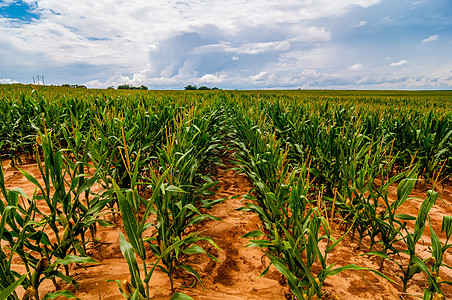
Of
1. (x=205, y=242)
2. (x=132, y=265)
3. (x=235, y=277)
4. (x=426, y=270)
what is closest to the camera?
(x=132, y=265)

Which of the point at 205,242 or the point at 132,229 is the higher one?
the point at 132,229

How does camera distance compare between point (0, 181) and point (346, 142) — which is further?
point (346, 142)

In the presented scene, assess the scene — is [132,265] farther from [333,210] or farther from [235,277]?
[333,210]

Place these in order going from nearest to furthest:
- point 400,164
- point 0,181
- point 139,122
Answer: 1. point 0,181
2. point 139,122
3. point 400,164

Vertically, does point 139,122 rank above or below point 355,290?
above

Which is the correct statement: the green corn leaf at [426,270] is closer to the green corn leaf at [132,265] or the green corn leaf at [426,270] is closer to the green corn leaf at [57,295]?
the green corn leaf at [132,265]

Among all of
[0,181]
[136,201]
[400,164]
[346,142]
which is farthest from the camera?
[400,164]

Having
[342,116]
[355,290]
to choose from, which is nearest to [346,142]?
[355,290]

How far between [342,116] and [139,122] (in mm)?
4492

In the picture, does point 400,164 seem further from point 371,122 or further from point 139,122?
point 139,122

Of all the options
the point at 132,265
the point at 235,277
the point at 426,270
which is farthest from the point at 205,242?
the point at 426,270

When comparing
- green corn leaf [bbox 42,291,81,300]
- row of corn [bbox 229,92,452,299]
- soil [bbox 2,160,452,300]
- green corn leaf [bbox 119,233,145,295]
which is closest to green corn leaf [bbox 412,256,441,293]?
row of corn [bbox 229,92,452,299]

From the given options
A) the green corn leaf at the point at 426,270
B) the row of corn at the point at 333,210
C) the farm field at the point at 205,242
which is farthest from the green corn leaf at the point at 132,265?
the green corn leaf at the point at 426,270

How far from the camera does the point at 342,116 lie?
5.63m
